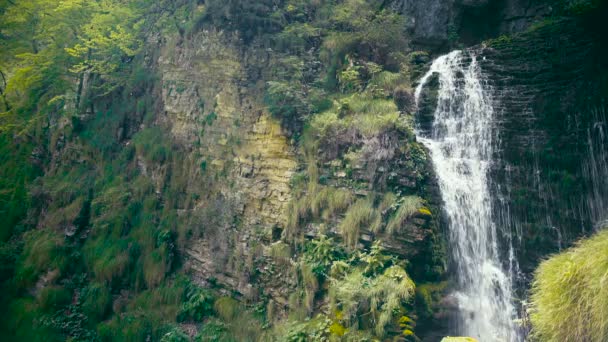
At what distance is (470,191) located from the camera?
8492 mm

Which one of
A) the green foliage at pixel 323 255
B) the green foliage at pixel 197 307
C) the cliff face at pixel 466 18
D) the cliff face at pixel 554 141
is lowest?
the green foliage at pixel 197 307

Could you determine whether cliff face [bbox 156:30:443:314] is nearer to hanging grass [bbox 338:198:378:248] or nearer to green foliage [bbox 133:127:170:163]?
hanging grass [bbox 338:198:378:248]

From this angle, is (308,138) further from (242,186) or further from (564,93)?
(564,93)

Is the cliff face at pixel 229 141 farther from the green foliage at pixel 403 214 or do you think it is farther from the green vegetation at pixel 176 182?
the green foliage at pixel 403 214

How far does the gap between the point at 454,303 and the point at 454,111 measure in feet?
14.5

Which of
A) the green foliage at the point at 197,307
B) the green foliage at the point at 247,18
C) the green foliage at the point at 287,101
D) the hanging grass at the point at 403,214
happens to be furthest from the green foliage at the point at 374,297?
the green foliage at the point at 247,18

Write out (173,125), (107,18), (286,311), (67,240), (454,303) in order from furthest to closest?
1. (107,18)
2. (173,125)
3. (67,240)
4. (286,311)
5. (454,303)

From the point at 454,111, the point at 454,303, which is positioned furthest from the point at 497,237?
the point at 454,111

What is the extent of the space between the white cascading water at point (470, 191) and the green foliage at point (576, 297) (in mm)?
3028

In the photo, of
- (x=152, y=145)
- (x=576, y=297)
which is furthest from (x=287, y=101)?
(x=576, y=297)

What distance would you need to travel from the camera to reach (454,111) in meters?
9.59

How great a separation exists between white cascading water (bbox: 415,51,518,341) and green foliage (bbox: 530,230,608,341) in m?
3.03

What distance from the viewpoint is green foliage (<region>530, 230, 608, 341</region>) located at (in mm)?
3951

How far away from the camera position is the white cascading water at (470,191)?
24.6 feet
